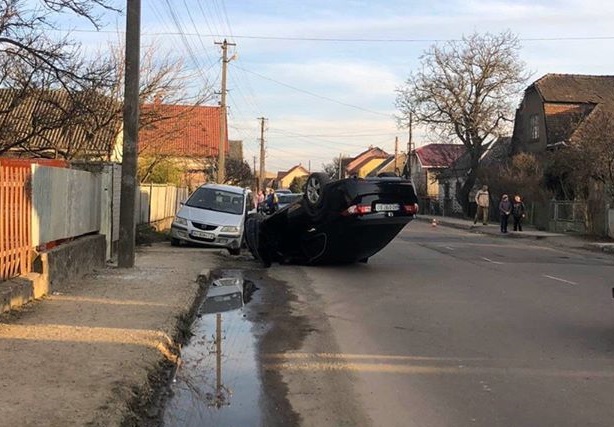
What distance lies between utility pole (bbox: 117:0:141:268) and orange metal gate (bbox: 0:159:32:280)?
12.0 feet

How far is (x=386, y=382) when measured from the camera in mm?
6184

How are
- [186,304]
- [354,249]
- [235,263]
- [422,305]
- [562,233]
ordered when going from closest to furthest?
[186,304] < [422,305] < [354,249] < [235,263] < [562,233]

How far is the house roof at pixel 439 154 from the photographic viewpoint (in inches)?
2018

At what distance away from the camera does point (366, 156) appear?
5413 inches

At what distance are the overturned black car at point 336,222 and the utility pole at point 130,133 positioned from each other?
327cm

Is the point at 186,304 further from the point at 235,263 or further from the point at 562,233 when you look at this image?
the point at 562,233

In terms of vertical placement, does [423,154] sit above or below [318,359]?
above

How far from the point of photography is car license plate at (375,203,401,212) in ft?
44.6

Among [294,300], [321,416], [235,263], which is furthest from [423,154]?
[321,416]

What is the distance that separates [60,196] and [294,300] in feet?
12.6

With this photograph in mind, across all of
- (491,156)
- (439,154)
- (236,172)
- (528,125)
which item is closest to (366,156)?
(439,154)

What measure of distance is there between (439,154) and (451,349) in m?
52.6

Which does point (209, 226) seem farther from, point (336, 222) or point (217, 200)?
point (336, 222)

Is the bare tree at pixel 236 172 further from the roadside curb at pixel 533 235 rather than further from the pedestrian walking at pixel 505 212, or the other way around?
the pedestrian walking at pixel 505 212
